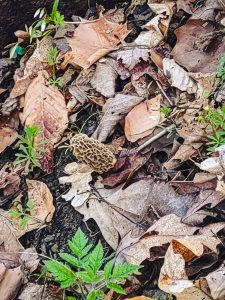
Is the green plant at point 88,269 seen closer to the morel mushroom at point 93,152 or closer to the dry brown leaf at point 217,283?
the dry brown leaf at point 217,283

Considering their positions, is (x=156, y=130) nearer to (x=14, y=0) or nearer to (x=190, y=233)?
(x=190, y=233)

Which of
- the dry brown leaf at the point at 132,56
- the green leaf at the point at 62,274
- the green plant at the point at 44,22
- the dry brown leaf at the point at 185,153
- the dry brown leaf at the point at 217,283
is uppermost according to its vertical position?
the green plant at the point at 44,22

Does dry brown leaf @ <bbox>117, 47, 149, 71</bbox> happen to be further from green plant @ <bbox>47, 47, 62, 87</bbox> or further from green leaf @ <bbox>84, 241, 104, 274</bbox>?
green leaf @ <bbox>84, 241, 104, 274</bbox>

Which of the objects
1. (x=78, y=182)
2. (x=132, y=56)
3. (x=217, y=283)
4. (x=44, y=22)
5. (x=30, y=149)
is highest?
(x=44, y=22)

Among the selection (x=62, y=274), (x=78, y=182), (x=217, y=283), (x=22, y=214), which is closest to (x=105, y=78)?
(x=78, y=182)

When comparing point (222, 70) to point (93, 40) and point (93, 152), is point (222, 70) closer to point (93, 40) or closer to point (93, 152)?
point (93, 152)

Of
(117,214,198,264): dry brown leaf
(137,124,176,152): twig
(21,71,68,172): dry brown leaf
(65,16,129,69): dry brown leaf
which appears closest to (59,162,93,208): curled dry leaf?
(21,71,68,172): dry brown leaf

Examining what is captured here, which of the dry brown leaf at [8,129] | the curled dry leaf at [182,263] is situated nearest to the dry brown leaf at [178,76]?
the curled dry leaf at [182,263]
